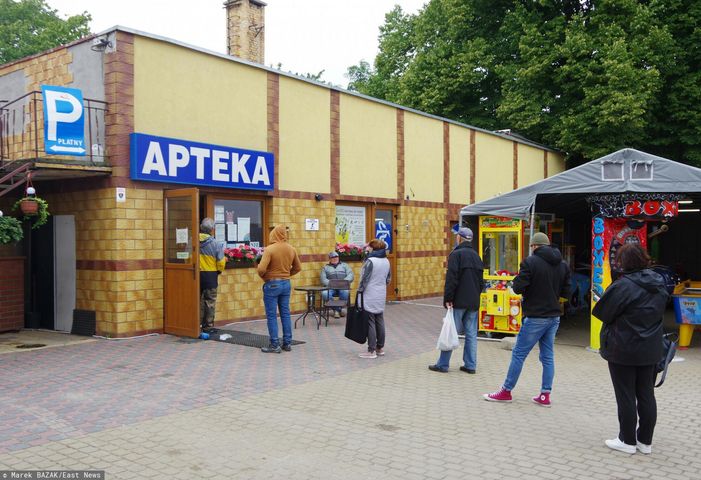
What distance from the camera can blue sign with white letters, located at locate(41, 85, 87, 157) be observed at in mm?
8977

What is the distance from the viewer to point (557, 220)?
1329cm

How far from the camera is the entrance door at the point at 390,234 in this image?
15562mm

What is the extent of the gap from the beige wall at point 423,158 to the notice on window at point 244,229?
5352 millimetres

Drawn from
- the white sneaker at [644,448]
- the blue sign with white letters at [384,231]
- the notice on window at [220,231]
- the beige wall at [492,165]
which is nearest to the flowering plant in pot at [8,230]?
the notice on window at [220,231]

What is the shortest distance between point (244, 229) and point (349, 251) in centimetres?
307

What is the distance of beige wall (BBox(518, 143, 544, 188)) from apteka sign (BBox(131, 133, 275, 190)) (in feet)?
38.4

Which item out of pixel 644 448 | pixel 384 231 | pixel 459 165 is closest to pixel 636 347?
pixel 644 448

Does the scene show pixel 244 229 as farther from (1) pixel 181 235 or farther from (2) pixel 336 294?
(2) pixel 336 294

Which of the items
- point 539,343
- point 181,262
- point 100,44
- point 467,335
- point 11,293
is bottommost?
point 467,335

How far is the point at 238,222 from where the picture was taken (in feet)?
39.1

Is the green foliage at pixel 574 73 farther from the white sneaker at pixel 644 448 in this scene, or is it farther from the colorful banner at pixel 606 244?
the white sneaker at pixel 644 448

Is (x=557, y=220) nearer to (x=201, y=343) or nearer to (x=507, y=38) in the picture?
(x=201, y=343)

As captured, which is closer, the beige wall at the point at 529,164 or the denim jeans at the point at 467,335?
the denim jeans at the point at 467,335

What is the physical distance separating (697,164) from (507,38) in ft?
28.1
